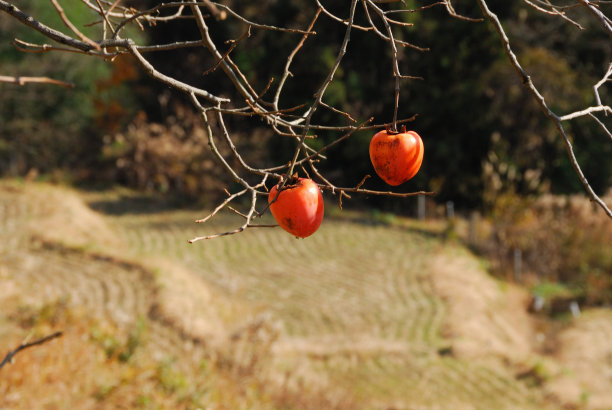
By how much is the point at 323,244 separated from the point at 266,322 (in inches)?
160

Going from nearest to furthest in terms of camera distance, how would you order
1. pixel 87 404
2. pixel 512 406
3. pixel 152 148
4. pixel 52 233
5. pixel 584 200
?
pixel 87 404, pixel 512 406, pixel 52 233, pixel 584 200, pixel 152 148

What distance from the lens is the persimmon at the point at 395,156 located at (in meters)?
1.31

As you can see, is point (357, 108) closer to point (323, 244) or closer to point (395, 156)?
point (323, 244)

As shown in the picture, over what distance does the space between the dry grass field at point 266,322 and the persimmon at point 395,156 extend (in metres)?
2.49

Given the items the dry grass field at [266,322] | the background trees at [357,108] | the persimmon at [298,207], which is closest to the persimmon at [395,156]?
the persimmon at [298,207]

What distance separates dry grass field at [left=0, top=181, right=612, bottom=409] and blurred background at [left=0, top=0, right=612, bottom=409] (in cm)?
3

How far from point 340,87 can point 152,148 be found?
3.62 metres

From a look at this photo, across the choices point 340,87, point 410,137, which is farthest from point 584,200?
point 410,137

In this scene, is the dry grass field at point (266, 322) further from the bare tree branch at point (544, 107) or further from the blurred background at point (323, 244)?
the bare tree branch at point (544, 107)

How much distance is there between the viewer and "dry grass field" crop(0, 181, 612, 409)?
151 inches

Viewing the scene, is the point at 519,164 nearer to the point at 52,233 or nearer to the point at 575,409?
the point at 575,409

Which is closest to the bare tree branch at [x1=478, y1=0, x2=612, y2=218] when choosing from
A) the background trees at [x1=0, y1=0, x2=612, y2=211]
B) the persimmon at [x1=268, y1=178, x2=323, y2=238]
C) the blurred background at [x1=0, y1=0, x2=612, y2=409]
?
the persimmon at [x1=268, y1=178, x2=323, y2=238]

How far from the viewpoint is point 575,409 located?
5.10m

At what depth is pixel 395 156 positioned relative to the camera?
1.31m
